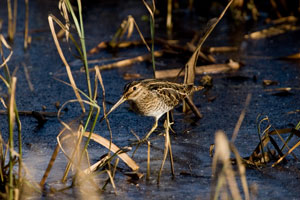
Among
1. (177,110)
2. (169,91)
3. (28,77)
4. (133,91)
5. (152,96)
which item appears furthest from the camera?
(28,77)

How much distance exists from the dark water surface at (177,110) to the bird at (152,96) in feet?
0.78

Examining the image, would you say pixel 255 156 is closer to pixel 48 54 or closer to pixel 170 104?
pixel 170 104

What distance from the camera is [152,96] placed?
430cm

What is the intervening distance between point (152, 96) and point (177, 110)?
0.81 metres

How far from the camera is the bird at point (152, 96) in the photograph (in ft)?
13.8

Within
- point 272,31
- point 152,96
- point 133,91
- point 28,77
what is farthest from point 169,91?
point 272,31

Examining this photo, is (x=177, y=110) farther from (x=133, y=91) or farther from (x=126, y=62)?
(x=126, y=62)

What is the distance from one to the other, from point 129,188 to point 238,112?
1.79m

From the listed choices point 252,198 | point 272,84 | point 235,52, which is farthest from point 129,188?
point 235,52

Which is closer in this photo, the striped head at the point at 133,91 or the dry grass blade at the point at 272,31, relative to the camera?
the striped head at the point at 133,91

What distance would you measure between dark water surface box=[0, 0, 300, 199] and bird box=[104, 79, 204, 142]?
0.24 m

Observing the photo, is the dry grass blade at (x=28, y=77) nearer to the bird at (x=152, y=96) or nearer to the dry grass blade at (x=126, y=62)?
the dry grass blade at (x=126, y=62)

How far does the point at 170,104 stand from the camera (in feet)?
14.4

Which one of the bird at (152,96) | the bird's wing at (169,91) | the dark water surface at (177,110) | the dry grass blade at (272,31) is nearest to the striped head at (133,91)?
the bird at (152,96)
